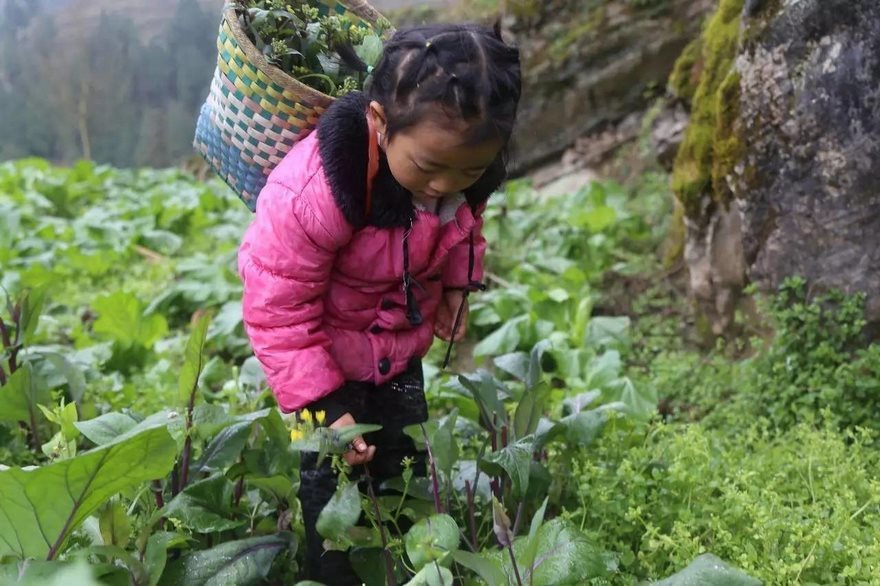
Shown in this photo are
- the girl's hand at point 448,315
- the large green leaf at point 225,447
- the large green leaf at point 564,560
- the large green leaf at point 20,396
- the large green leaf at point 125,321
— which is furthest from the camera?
the large green leaf at point 125,321

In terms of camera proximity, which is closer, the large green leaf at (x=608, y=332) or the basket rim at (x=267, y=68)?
the basket rim at (x=267, y=68)

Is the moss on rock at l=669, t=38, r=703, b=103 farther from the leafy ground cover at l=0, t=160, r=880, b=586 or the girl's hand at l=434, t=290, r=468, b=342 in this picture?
the girl's hand at l=434, t=290, r=468, b=342

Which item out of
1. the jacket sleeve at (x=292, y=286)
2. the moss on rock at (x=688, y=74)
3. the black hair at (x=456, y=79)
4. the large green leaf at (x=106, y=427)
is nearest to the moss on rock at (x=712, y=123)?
the moss on rock at (x=688, y=74)

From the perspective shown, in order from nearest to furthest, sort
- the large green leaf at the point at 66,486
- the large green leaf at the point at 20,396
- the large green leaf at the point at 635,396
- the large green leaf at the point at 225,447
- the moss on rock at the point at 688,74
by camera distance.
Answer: the large green leaf at the point at 66,486, the large green leaf at the point at 225,447, the large green leaf at the point at 20,396, the large green leaf at the point at 635,396, the moss on rock at the point at 688,74

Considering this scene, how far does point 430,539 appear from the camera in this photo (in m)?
1.66

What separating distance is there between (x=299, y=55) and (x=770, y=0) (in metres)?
1.85

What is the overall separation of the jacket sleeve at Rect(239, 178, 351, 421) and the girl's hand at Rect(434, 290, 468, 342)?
0.42 meters

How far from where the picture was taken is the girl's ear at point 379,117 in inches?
65.2

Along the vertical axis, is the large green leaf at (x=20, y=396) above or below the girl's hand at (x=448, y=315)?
below

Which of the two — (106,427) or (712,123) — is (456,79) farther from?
(712,123)

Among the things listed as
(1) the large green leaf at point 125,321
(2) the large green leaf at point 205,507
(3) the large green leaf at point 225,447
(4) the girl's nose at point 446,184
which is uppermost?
(4) the girl's nose at point 446,184

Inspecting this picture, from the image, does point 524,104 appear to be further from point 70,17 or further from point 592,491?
point 592,491

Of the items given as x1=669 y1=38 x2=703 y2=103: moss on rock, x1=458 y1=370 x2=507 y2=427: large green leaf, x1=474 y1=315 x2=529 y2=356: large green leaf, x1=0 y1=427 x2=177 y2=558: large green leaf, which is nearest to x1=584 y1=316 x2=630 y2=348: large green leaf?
x1=474 y1=315 x2=529 y2=356: large green leaf

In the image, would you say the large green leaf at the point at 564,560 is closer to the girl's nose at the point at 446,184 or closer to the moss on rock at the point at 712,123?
the girl's nose at the point at 446,184
